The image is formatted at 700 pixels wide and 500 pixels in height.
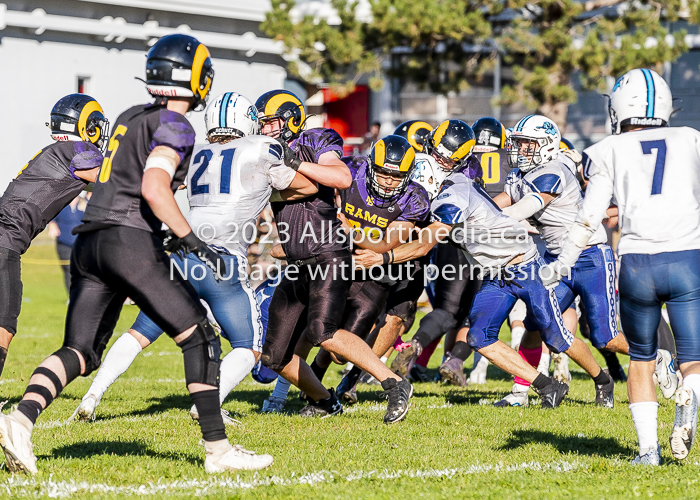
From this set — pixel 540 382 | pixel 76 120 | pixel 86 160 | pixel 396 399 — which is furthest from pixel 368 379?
pixel 86 160

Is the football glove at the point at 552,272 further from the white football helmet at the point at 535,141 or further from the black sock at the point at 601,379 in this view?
the black sock at the point at 601,379

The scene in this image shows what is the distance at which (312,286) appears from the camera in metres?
5.93

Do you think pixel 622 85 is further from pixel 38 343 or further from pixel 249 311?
pixel 38 343

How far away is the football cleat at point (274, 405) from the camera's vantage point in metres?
6.58

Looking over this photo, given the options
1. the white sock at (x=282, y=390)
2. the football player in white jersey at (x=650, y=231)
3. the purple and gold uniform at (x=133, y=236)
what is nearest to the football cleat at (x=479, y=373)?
the white sock at (x=282, y=390)

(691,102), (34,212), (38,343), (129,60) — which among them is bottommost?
(38,343)

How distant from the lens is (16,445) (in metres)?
4.08

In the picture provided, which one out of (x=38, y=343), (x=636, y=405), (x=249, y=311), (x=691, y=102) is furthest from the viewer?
(x=691, y=102)

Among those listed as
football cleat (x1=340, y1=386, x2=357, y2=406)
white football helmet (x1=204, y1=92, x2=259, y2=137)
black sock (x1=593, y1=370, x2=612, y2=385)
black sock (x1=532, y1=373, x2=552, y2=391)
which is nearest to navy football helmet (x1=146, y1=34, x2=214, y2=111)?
white football helmet (x1=204, y1=92, x2=259, y2=137)

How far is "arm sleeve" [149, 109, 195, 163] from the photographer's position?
412 cm

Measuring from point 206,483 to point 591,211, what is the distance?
2.26 meters

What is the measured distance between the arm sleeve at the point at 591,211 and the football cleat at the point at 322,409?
230cm

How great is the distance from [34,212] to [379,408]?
274 centimetres

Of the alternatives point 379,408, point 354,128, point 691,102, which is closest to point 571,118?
point 691,102
